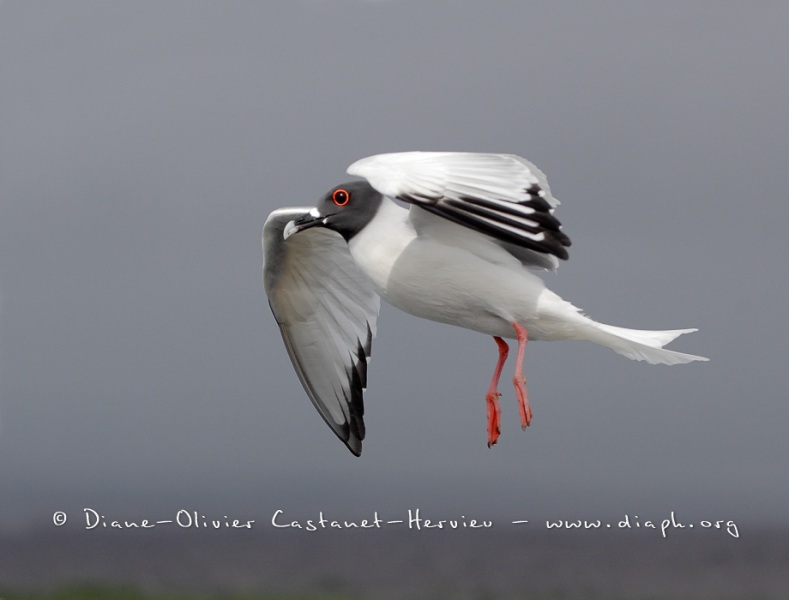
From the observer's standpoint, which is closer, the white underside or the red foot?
the white underside

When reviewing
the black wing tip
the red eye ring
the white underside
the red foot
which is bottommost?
the black wing tip

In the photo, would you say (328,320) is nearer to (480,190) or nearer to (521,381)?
(521,381)

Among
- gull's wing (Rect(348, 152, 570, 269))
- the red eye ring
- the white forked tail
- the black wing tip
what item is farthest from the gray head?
the black wing tip

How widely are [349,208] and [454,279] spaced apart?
1084mm

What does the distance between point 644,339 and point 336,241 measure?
3.49 metres

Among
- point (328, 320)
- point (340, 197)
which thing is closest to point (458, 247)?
point (340, 197)

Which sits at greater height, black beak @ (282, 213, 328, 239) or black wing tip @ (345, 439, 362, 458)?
black beak @ (282, 213, 328, 239)

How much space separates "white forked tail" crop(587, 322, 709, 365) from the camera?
9852 mm

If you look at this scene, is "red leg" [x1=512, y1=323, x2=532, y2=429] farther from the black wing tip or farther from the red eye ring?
the black wing tip

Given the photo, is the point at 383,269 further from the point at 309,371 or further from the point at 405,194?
the point at 309,371

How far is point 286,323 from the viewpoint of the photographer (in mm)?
12281

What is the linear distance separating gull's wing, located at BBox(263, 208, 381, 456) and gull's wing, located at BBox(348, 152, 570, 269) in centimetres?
309

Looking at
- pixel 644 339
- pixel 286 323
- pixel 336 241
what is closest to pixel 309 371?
pixel 286 323

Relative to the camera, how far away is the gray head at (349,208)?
9.75 metres
